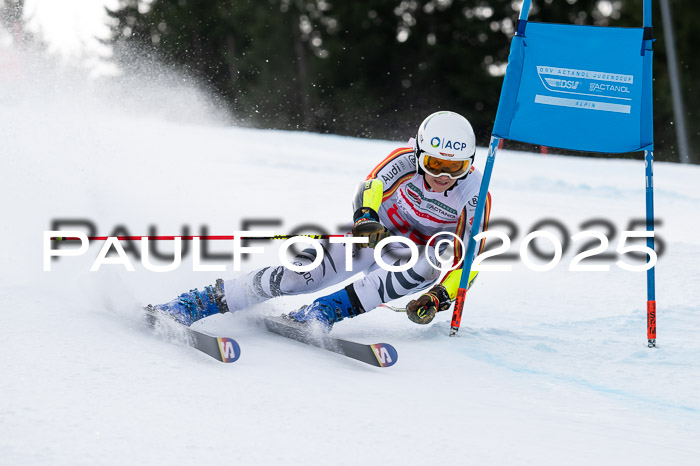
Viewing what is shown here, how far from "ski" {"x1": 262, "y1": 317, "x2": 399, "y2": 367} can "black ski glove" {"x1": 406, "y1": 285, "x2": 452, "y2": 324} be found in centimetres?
41

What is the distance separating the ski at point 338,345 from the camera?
3.26 meters

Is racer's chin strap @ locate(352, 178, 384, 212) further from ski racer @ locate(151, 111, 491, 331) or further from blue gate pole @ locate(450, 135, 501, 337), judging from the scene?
blue gate pole @ locate(450, 135, 501, 337)

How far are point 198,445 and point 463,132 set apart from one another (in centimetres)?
228

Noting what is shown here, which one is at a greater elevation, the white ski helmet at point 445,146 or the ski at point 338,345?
the white ski helmet at point 445,146

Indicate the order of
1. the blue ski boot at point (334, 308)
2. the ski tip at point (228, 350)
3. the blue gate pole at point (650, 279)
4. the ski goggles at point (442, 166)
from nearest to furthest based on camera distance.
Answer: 1. the ski tip at point (228, 350)
2. the blue ski boot at point (334, 308)
3. the ski goggles at point (442, 166)
4. the blue gate pole at point (650, 279)

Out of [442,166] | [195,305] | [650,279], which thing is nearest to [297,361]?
[195,305]

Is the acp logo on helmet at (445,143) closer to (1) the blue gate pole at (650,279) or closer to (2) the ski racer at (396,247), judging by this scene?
(2) the ski racer at (396,247)

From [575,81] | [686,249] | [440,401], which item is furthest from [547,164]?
[440,401]

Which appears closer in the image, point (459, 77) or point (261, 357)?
point (261, 357)

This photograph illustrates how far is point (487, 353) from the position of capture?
3.84 m

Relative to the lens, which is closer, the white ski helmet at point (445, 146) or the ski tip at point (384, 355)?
the ski tip at point (384, 355)

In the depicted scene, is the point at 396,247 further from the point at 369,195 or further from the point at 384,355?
the point at 384,355

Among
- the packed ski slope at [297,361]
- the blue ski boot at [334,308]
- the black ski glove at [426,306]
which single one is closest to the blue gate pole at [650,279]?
the packed ski slope at [297,361]

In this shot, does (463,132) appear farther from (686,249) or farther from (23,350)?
(686,249)
